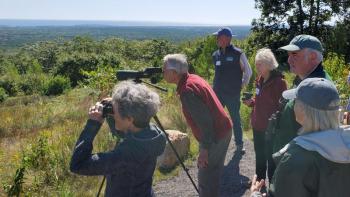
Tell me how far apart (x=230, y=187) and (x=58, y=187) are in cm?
188

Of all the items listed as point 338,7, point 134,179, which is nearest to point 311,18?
point 338,7

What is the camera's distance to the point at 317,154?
1.84 m

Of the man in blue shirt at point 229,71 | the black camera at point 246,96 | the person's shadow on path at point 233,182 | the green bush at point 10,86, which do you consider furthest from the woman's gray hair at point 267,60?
the green bush at point 10,86

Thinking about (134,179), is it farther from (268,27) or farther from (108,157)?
(268,27)

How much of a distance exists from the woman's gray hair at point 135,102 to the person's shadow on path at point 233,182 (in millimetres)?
2668

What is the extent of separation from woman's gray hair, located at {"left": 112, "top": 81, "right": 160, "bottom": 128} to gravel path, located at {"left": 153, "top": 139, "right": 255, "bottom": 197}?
105 inches

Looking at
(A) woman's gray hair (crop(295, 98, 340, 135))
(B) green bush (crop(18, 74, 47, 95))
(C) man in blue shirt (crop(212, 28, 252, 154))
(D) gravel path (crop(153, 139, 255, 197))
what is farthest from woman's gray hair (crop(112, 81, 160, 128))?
(B) green bush (crop(18, 74, 47, 95))

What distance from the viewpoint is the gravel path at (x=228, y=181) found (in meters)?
4.82

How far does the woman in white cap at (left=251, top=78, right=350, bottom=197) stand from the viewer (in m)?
1.82

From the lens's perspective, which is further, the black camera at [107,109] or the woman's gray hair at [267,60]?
the woman's gray hair at [267,60]

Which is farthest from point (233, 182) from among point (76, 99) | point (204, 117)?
point (76, 99)

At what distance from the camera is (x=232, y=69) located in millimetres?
5508

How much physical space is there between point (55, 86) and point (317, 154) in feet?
116

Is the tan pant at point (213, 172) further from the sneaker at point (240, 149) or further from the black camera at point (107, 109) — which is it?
the sneaker at point (240, 149)
